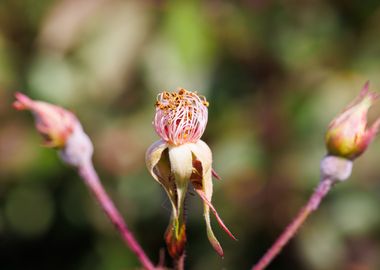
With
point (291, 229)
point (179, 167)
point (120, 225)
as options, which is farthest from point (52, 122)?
point (291, 229)

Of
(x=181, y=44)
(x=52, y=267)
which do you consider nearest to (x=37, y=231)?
(x=52, y=267)

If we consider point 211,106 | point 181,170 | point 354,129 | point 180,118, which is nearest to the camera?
point 181,170

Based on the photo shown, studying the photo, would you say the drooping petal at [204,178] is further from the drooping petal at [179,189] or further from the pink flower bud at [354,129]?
the pink flower bud at [354,129]

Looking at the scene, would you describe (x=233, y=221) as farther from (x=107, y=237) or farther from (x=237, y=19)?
(x=237, y=19)

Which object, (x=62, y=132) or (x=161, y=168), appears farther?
(x=62, y=132)

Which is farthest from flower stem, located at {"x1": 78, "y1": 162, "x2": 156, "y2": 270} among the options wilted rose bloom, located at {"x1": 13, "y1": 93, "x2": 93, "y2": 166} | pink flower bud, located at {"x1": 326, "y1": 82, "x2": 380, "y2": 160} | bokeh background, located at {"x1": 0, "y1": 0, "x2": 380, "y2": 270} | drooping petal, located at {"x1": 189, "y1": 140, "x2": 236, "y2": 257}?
bokeh background, located at {"x1": 0, "y1": 0, "x2": 380, "y2": 270}

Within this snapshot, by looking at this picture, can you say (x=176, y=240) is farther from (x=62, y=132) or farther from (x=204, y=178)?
(x=62, y=132)

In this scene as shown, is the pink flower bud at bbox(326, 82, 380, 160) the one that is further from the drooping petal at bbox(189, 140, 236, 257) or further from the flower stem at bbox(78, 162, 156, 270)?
the flower stem at bbox(78, 162, 156, 270)
